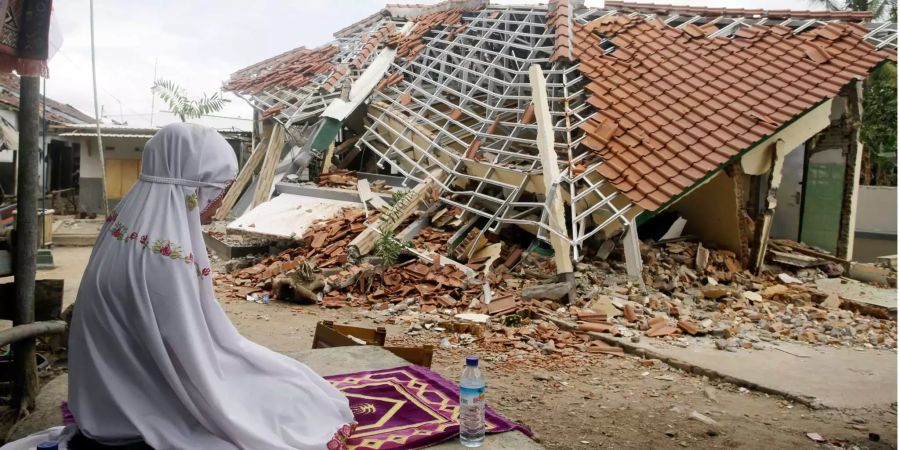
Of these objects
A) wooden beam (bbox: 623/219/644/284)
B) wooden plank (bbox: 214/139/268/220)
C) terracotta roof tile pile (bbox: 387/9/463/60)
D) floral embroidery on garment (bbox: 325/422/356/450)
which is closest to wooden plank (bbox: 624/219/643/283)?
wooden beam (bbox: 623/219/644/284)

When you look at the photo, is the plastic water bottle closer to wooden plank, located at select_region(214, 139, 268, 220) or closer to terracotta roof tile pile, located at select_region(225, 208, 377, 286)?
terracotta roof tile pile, located at select_region(225, 208, 377, 286)

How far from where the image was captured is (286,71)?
14672 mm

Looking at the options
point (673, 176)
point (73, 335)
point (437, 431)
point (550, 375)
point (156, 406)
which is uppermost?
point (673, 176)

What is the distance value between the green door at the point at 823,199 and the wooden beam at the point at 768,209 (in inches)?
81.0

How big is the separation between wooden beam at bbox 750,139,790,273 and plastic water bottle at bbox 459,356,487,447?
795 cm

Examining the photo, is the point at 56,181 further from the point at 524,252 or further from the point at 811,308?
the point at 811,308

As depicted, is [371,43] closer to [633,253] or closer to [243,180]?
[243,180]

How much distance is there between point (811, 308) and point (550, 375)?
14.0 feet

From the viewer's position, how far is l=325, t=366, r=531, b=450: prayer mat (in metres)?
3.00

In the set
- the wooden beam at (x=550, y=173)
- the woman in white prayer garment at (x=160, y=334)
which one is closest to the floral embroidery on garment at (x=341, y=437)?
the woman in white prayer garment at (x=160, y=334)

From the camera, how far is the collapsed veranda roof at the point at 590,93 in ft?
28.9

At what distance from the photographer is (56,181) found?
2134cm

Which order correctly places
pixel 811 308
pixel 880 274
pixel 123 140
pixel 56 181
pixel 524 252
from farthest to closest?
pixel 56 181 < pixel 123 140 < pixel 880 274 < pixel 524 252 < pixel 811 308

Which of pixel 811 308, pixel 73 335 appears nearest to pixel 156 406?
pixel 73 335
